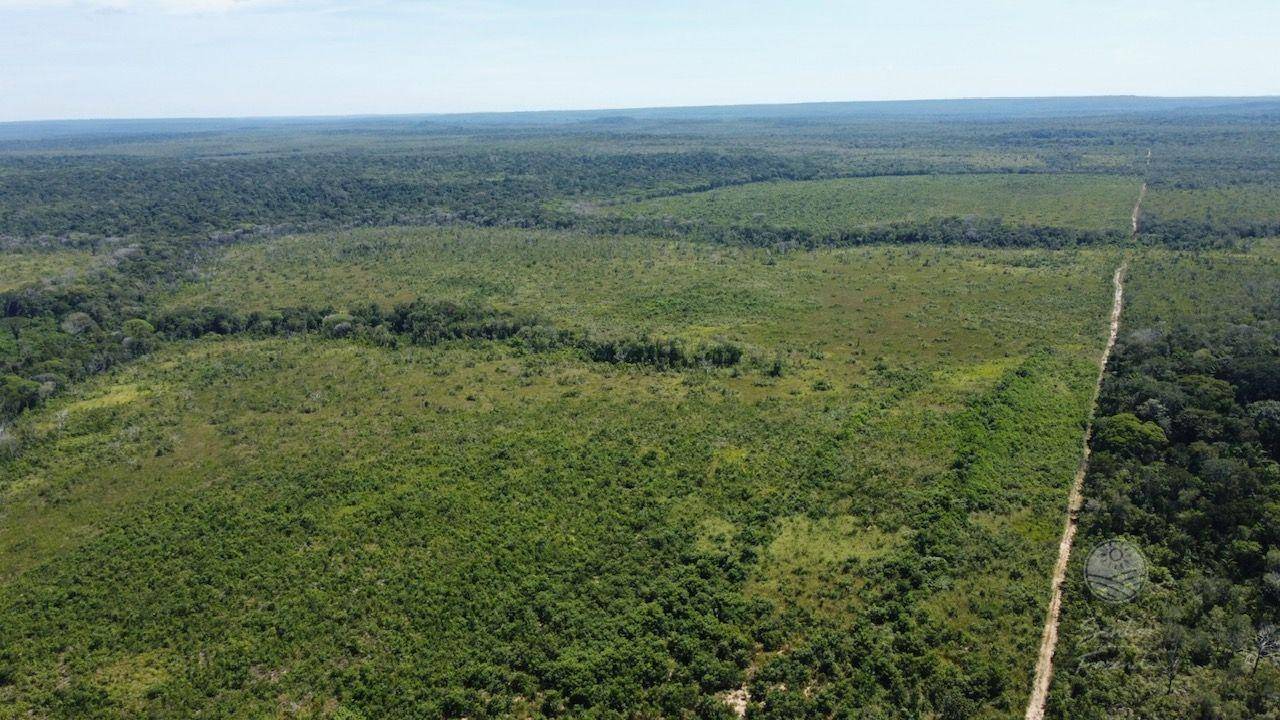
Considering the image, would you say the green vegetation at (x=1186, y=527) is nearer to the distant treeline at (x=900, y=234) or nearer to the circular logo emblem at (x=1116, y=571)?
the circular logo emblem at (x=1116, y=571)

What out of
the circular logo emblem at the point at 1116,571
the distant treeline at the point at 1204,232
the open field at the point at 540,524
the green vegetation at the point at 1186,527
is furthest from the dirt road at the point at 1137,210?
the circular logo emblem at the point at 1116,571

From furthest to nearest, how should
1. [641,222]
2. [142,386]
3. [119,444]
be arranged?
[641,222], [142,386], [119,444]

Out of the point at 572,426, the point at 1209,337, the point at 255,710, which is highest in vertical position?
the point at 1209,337

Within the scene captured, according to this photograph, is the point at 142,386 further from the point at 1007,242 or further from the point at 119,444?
the point at 1007,242

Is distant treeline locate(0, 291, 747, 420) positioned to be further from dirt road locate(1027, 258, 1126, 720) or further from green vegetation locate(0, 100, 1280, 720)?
dirt road locate(1027, 258, 1126, 720)

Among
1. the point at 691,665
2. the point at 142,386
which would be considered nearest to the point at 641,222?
the point at 142,386
